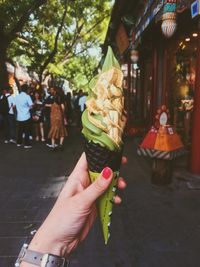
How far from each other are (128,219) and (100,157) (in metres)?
3.73

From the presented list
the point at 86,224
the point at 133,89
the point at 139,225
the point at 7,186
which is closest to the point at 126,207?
the point at 139,225

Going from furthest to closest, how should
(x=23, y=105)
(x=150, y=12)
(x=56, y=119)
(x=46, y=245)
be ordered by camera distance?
(x=23, y=105) < (x=56, y=119) < (x=150, y=12) < (x=46, y=245)

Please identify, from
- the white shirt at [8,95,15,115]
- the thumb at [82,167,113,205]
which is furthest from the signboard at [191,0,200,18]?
the white shirt at [8,95,15,115]

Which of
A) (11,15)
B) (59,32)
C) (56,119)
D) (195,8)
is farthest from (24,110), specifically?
(59,32)

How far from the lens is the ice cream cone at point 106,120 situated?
164 centimetres

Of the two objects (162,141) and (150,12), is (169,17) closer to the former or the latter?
(150,12)

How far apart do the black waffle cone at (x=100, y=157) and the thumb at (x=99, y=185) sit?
0.06m

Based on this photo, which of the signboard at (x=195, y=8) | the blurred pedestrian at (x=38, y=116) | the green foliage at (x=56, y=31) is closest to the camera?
the signboard at (x=195, y=8)

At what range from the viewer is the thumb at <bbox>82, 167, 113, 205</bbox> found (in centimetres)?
161

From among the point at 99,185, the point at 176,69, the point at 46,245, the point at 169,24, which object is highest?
the point at 169,24

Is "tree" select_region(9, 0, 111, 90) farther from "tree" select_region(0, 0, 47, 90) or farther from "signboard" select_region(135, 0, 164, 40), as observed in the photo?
"signboard" select_region(135, 0, 164, 40)

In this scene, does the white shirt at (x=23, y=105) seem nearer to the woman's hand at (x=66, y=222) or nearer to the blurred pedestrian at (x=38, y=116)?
the blurred pedestrian at (x=38, y=116)

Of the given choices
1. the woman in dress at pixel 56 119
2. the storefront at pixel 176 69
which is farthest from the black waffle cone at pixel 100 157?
the woman in dress at pixel 56 119

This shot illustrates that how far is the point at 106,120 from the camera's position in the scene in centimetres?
163
